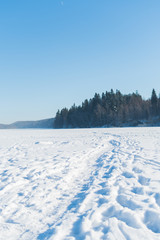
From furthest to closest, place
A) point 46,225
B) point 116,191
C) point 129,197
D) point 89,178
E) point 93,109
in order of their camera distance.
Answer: point 93,109, point 89,178, point 116,191, point 129,197, point 46,225

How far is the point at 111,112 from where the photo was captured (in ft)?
207

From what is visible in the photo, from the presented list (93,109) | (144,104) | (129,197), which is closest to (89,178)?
(129,197)

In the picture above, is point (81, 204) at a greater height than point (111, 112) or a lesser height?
lesser

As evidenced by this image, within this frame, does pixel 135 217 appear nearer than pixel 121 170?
Yes

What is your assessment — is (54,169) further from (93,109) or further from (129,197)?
(93,109)

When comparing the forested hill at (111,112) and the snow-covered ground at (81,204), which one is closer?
the snow-covered ground at (81,204)

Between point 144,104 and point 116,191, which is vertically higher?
point 144,104

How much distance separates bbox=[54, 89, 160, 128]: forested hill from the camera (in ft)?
189

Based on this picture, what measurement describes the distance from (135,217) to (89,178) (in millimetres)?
1959

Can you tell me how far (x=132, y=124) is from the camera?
5741 centimetres

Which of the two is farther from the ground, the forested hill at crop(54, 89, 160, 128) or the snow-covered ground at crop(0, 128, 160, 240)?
the forested hill at crop(54, 89, 160, 128)

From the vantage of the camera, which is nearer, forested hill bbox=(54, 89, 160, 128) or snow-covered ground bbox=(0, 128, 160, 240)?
snow-covered ground bbox=(0, 128, 160, 240)

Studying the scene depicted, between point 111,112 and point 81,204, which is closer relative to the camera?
point 81,204

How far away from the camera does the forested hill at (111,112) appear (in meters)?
57.7
